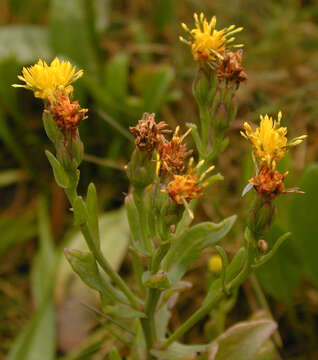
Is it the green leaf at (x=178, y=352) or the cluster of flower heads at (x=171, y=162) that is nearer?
the cluster of flower heads at (x=171, y=162)

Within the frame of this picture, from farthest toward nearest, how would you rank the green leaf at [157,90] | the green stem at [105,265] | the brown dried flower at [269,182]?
the green leaf at [157,90]
the green stem at [105,265]
the brown dried flower at [269,182]

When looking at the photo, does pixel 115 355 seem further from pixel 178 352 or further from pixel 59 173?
pixel 59 173

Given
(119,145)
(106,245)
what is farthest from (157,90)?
(106,245)

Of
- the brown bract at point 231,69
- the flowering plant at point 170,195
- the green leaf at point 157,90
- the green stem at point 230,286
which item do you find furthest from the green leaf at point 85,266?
the green leaf at point 157,90

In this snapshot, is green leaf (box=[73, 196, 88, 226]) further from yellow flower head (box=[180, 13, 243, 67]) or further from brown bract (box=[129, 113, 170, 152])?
yellow flower head (box=[180, 13, 243, 67])

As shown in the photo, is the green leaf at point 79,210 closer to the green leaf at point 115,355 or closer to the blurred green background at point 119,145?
the green leaf at point 115,355

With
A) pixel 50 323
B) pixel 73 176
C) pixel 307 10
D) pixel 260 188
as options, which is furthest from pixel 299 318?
pixel 307 10
